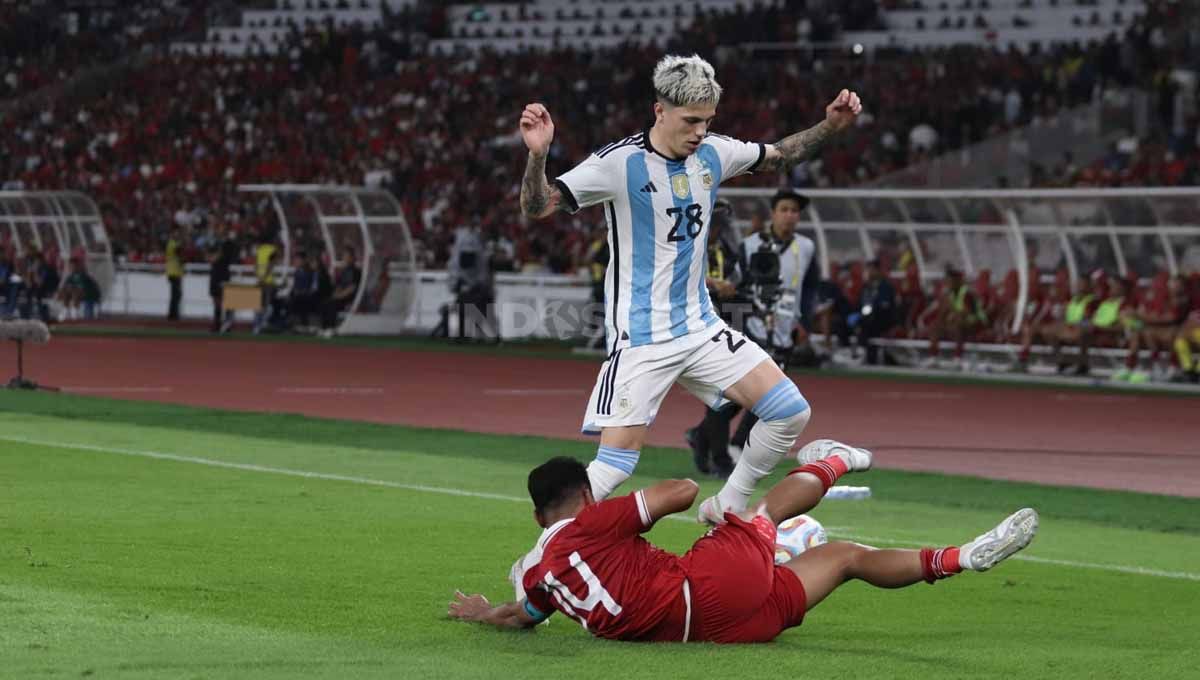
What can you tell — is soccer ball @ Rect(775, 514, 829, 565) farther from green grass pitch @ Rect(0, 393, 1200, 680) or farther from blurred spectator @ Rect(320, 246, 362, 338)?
blurred spectator @ Rect(320, 246, 362, 338)

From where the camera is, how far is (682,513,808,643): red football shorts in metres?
7.71

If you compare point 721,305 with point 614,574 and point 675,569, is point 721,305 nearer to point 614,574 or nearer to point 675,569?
point 675,569

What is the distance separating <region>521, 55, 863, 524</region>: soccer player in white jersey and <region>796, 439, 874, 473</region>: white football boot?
38 centimetres

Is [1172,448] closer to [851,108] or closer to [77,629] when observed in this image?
[851,108]

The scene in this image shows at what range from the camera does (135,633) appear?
768cm

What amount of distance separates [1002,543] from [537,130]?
2551 millimetres

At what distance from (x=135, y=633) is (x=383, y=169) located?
4396 centimetres

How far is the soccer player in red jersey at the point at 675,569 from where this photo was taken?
7629 millimetres

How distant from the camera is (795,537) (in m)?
9.07

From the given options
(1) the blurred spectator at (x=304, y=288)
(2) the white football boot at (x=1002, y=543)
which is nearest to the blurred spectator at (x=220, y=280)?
(1) the blurred spectator at (x=304, y=288)

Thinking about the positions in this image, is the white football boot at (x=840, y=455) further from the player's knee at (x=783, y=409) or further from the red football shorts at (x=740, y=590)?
the red football shorts at (x=740, y=590)

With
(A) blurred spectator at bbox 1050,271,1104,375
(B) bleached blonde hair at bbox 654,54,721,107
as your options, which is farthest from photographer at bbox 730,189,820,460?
(A) blurred spectator at bbox 1050,271,1104,375

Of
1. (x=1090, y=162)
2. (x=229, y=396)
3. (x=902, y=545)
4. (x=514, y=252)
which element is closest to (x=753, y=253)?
(x=902, y=545)

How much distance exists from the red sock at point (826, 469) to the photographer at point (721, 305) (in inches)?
211
